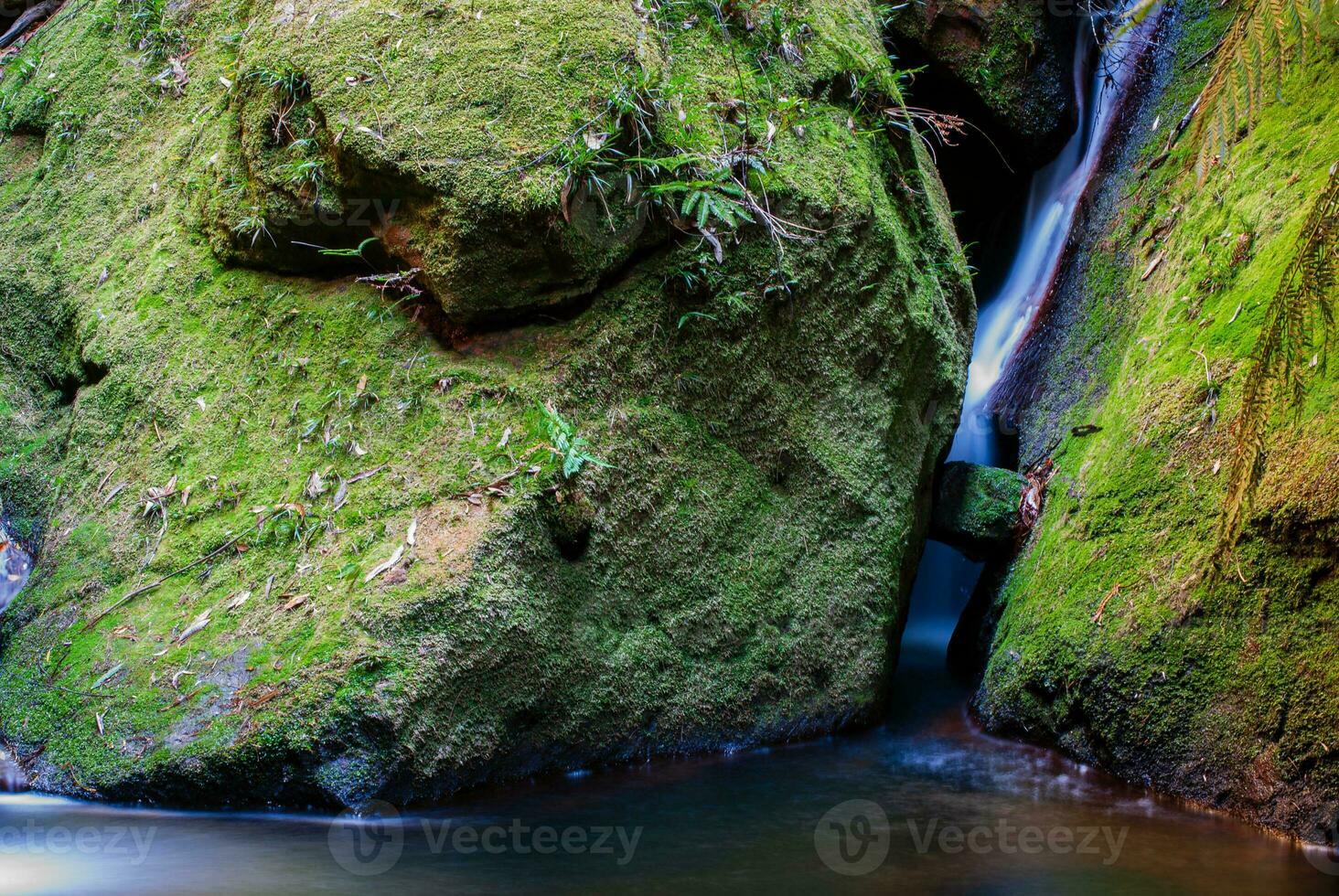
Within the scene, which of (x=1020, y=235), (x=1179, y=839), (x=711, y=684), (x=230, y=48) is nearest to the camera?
(x=1179, y=839)

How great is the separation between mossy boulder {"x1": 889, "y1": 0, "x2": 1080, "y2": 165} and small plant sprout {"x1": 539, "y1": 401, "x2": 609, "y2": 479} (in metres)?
4.55

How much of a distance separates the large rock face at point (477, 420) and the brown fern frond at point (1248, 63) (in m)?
2.15

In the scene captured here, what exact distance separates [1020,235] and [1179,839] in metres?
4.76

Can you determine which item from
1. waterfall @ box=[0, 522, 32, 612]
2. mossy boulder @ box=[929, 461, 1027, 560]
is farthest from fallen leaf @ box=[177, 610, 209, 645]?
mossy boulder @ box=[929, 461, 1027, 560]

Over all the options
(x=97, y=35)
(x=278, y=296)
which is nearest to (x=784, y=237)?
(x=278, y=296)

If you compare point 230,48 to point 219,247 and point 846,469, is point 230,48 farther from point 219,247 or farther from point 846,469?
point 846,469

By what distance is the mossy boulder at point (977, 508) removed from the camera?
4.82 meters

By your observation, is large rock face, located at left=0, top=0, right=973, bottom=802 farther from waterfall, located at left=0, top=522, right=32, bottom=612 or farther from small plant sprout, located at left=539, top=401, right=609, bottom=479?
waterfall, located at left=0, top=522, right=32, bottom=612

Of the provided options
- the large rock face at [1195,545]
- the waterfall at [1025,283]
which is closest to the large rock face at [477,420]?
the large rock face at [1195,545]

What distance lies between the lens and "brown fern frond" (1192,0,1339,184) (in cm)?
141

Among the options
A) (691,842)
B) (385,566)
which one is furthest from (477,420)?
(691,842)

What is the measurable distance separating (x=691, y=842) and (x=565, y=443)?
144 centimetres

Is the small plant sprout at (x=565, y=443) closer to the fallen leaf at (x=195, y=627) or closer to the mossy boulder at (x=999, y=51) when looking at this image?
the fallen leaf at (x=195, y=627)

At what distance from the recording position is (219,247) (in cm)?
423
